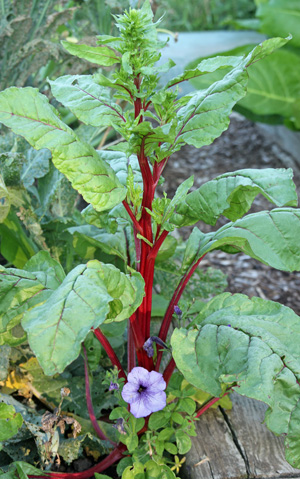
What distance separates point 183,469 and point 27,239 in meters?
0.85

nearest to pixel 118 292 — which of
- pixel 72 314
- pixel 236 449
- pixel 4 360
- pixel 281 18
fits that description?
pixel 72 314

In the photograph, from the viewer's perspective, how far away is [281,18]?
147 inches

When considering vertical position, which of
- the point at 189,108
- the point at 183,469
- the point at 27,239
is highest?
the point at 189,108

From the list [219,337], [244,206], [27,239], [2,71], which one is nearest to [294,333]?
[219,337]

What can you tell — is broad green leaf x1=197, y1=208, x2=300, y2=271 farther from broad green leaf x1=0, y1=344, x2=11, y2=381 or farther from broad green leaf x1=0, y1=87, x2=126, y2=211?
broad green leaf x1=0, y1=344, x2=11, y2=381

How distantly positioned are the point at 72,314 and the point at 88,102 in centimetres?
49

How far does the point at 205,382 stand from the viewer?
114 cm

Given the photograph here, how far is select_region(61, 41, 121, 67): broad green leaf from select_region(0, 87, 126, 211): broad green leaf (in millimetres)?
118

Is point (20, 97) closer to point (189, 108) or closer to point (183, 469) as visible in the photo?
point (189, 108)

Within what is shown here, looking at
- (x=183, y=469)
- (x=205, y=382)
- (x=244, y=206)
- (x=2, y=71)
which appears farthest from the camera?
(x=2, y=71)

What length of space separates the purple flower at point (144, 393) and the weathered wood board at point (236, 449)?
0.26 meters

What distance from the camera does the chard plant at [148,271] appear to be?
1.07m

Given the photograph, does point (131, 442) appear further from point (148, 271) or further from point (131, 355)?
point (148, 271)

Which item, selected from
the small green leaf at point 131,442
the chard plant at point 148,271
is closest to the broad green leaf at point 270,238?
the chard plant at point 148,271
